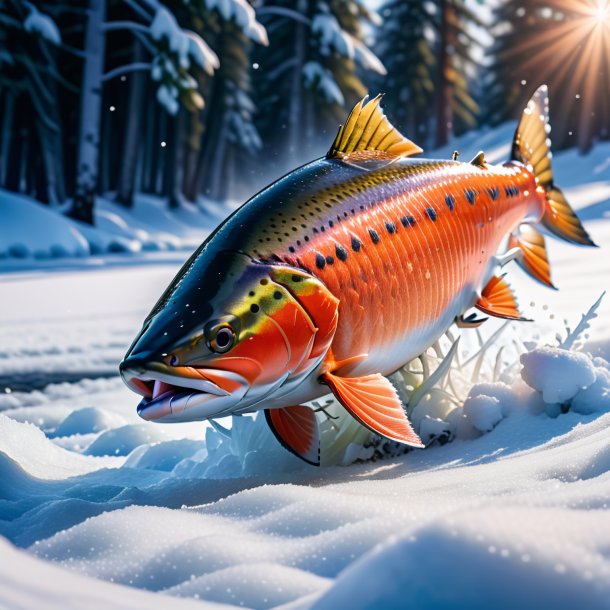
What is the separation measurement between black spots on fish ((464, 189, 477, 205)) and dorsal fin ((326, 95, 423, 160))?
0.95 ft

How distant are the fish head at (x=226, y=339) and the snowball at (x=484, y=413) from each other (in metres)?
0.78

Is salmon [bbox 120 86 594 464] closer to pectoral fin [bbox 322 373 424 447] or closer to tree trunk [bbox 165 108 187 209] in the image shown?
pectoral fin [bbox 322 373 424 447]

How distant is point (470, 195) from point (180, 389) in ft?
5.17

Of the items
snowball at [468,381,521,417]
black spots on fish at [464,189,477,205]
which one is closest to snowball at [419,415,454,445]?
snowball at [468,381,521,417]

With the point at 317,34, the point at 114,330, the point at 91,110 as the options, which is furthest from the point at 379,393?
the point at 317,34

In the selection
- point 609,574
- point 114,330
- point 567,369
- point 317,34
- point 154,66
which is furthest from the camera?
point 317,34

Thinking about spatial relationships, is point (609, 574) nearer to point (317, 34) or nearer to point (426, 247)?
point (426, 247)

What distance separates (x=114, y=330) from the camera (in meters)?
6.92

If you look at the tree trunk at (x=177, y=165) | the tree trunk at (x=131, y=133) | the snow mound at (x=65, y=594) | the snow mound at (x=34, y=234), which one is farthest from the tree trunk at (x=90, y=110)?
the snow mound at (x=65, y=594)

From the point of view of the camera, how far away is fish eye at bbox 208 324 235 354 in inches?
84.8

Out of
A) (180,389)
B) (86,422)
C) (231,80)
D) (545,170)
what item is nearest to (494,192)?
(545,170)

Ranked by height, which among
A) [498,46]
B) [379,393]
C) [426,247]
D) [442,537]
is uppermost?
[442,537]

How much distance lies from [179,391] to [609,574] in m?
1.23

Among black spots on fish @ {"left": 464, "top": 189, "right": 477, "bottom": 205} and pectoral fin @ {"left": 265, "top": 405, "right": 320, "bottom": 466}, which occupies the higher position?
black spots on fish @ {"left": 464, "top": 189, "right": 477, "bottom": 205}
